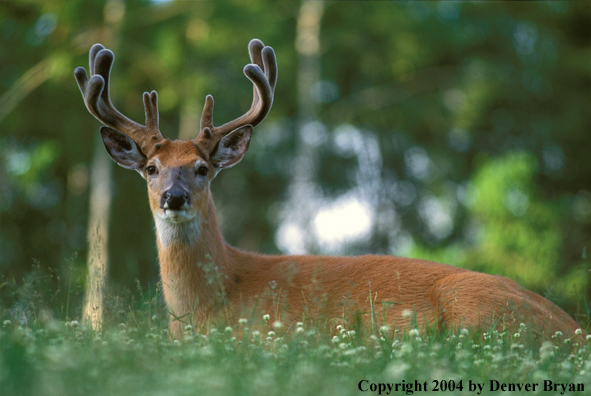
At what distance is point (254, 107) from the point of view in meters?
6.85

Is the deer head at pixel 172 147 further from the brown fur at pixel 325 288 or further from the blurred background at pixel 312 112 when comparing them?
the blurred background at pixel 312 112

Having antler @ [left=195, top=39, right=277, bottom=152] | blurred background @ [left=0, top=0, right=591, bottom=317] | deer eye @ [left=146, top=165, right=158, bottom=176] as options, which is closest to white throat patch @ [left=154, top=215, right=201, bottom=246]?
deer eye @ [left=146, top=165, right=158, bottom=176]

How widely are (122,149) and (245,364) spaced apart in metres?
A: 3.20

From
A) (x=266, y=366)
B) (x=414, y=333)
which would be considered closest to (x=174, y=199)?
(x=414, y=333)

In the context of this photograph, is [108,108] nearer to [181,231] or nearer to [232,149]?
[232,149]

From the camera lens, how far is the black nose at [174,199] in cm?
575

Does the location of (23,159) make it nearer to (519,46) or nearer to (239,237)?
(239,237)

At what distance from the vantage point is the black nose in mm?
5746

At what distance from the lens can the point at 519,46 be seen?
2300 cm

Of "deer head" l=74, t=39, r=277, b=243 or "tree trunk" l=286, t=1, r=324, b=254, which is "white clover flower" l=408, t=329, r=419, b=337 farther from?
"tree trunk" l=286, t=1, r=324, b=254

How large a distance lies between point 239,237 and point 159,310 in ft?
58.6

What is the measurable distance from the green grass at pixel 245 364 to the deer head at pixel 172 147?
1375 millimetres

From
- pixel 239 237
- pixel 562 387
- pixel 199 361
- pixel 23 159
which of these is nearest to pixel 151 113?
pixel 199 361

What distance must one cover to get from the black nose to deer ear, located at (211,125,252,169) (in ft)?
2.60
